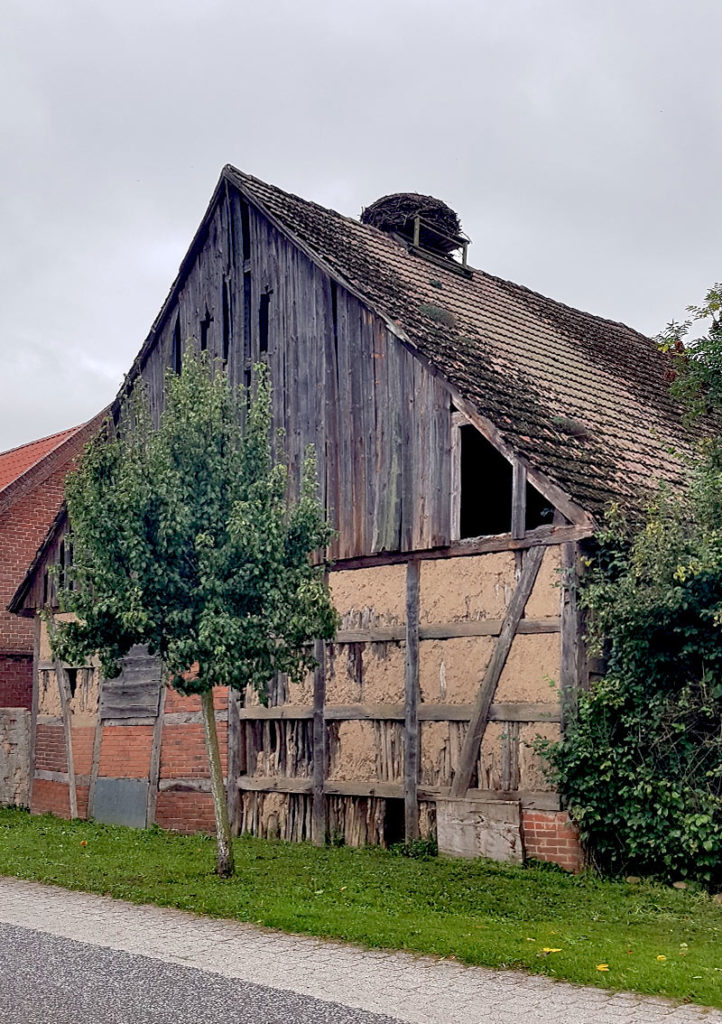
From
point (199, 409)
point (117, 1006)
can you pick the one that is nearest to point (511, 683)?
point (199, 409)

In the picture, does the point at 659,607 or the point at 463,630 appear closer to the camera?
the point at 659,607

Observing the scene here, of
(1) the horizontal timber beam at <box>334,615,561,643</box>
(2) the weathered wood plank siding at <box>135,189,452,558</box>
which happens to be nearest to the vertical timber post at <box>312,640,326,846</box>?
(1) the horizontal timber beam at <box>334,615,561,643</box>

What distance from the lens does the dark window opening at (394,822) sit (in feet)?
43.2

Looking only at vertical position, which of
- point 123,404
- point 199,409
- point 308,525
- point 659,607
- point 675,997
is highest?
point 123,404

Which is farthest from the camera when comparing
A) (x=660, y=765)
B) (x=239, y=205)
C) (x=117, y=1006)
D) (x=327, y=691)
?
(x=239, y=205)

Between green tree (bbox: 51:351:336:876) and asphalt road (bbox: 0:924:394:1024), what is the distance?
3.21 metres

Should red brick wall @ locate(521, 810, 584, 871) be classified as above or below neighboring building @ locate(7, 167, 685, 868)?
below

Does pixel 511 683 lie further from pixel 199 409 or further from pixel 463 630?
pixel 199 409

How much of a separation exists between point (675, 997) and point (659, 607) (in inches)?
182

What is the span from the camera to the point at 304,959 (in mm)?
7816

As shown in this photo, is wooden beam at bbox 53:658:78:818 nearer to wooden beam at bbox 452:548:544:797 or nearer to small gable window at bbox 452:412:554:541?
small gable window at bbox 452:412:554:541

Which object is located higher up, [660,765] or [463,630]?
[463,630]

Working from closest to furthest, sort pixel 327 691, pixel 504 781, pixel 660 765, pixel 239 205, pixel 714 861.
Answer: pixel 714 861 → pixel 660 765 → pixel 504 781 → pixel 327 691 → pixel 239 205

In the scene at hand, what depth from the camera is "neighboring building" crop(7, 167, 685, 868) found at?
12.2m
